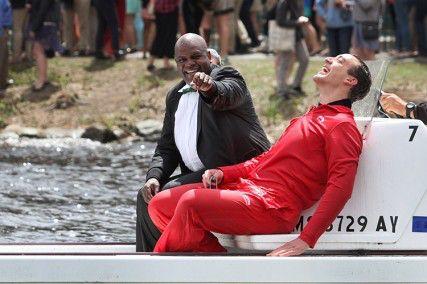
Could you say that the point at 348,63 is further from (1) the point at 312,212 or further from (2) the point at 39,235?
(2) the point at 39,235

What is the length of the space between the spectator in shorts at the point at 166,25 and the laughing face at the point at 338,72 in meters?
12.5

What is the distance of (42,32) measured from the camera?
19516mm

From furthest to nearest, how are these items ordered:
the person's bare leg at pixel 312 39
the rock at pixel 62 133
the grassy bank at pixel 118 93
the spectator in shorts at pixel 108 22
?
1. the person's bare leg at pixel 312 39
2. the spectator in shorts at pixel 108 22
3. the grassy bank at pixel 118 93
4. the rock at pixel 62 133

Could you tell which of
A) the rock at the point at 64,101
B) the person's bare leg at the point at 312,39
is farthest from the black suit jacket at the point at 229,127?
the person's bare leg at the point at 312,39

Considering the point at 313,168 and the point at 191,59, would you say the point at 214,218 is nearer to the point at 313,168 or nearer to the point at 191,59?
the point at 313,168

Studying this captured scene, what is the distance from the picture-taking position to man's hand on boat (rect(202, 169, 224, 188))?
745cm

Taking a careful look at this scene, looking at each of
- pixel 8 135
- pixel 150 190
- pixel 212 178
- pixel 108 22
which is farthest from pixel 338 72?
pixel 108 22

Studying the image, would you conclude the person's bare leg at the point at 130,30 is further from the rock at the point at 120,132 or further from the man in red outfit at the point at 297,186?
the man in red outfit at the point at 297,186

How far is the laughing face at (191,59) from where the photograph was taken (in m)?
7.85

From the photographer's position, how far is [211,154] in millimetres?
7844

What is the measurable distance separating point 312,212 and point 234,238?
0.43m

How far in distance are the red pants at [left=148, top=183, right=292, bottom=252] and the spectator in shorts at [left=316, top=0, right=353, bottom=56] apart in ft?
38.2

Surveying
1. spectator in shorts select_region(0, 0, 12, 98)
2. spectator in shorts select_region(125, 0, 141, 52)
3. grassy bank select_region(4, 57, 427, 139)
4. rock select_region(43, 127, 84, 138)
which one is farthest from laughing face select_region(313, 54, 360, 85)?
spectator in shorts select_region(125, 0, 141, 52)

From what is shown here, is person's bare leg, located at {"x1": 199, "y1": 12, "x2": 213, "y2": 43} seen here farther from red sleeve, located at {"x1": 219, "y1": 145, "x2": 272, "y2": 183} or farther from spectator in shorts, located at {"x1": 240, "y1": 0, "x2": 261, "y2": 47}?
red sleeve, located at {"x1": 219, "y1": 145, "x2": 272, "y2": 183}
